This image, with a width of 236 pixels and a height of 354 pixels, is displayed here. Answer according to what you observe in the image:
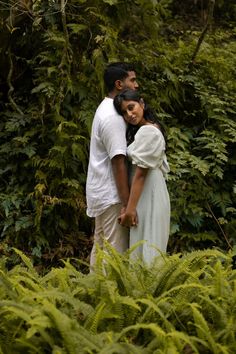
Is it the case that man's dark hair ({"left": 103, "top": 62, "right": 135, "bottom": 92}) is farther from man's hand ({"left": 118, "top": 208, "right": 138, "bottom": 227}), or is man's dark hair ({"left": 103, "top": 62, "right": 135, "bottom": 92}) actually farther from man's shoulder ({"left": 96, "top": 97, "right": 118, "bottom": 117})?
man's hand ({"left": 118, "top": 208, "right": 138, "bottom": 227})

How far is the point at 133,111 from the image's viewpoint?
15.8 feet

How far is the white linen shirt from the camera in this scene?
4.88m

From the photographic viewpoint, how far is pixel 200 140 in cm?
748

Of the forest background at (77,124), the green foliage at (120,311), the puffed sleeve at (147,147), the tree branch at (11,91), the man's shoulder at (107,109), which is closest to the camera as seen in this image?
the green foliage at (120,311)

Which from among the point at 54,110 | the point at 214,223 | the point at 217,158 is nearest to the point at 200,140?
the point at 217,158

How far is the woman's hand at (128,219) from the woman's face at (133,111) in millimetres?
738

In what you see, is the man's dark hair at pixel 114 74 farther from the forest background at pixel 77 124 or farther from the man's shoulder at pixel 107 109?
the forest background at pixel 77 124

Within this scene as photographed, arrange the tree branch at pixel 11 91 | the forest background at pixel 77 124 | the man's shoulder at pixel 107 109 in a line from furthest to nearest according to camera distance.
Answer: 1. the tree branch at pixel 11 91
2. the forest background at pixel 77 124
3. the man's shoulder at pixel 107 109

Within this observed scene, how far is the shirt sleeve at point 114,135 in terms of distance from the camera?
15.9ft

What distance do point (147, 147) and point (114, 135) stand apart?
0.32m

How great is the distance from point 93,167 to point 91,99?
7.51ft

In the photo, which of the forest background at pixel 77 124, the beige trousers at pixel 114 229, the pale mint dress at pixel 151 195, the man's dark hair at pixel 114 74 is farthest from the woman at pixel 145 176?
the forest background at pixel 77 124

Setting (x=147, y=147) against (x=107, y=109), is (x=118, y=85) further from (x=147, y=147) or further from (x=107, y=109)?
(x=147, y=147)

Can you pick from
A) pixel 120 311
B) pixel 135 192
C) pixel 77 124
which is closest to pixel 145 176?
pixel 135 192
